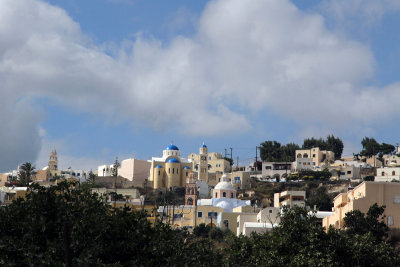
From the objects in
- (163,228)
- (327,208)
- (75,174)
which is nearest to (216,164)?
(75,174)

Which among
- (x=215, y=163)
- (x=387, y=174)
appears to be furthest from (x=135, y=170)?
(x=387, y=174)

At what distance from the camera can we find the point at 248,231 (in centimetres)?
5450

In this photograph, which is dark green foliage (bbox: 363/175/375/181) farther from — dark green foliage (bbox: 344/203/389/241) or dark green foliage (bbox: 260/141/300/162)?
dark green foliage (bbox: 344/203/389/241)

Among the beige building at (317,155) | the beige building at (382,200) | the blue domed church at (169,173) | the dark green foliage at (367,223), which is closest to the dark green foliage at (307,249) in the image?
the dark green foliage at (367,223)

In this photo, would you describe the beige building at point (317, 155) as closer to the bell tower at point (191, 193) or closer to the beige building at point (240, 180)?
the beige building at point (240, 180)

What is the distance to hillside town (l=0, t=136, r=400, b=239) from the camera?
69.8 metres

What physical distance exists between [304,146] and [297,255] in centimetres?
8460

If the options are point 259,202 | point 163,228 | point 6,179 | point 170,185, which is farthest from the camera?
point 6,179

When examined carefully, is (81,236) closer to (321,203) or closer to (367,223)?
(367,223)

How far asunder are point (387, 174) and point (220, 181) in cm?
2240

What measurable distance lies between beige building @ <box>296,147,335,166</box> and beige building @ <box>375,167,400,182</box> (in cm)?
1615

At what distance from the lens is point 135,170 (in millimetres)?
99750

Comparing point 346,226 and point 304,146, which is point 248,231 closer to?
point 346,226

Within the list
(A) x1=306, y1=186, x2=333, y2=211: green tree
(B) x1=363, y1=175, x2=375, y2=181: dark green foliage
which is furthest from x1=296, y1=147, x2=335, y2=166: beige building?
(A) x1=306, y1=186, x2=333, y2=211: green tree
